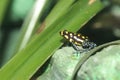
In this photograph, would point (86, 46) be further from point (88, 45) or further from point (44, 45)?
point (44, 45)

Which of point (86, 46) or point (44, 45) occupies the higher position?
point (44, 45)

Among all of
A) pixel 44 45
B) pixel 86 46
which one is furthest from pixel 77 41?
pixel 44 45

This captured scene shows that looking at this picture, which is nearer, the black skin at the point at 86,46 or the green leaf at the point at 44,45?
the green leaf at the point at 44,45

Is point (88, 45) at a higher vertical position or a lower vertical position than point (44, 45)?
lower

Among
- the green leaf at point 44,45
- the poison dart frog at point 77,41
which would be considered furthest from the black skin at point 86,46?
the green leaf at point 44,45

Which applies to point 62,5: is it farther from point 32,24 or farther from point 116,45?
point 116,45

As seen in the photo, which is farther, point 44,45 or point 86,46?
point 86,46

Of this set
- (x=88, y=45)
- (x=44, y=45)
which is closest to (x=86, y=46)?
(x=88, y=45)

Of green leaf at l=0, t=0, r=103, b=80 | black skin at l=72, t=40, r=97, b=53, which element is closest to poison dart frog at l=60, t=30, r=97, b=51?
black skin at l=72, t=40, r=97, b=53

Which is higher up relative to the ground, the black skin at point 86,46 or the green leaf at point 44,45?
the green leaf at point 44,45

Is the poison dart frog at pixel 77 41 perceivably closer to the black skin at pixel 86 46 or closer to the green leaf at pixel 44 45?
the black skin at pixel 86 46

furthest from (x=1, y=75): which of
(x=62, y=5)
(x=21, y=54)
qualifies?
(x=62, y=5)
